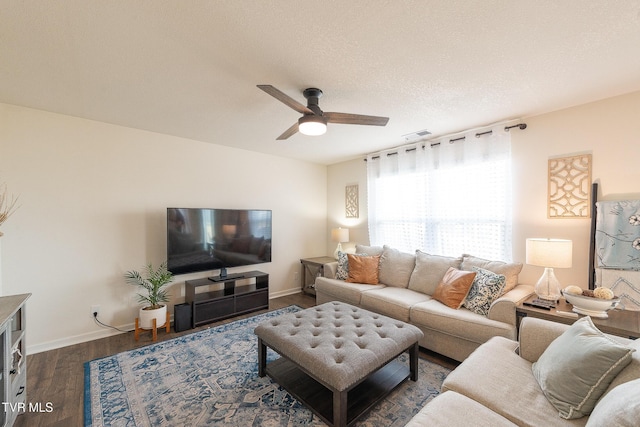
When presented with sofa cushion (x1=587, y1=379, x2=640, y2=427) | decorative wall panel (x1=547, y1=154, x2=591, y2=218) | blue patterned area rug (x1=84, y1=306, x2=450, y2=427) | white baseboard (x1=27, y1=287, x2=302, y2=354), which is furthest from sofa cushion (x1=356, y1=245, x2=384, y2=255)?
white baseboard (x1=27, y1=287, x2=302, y2=354)

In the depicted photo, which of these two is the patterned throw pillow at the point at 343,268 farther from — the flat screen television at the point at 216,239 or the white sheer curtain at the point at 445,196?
the flat screen television at the point at 216,239

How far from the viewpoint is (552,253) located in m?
2.18

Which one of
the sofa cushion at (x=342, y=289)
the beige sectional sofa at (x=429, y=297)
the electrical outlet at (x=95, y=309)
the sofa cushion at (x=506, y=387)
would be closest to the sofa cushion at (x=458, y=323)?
the beige sectional sofa at (x=429, y=297)

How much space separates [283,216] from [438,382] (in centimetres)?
317

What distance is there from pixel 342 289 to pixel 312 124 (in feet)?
7.00

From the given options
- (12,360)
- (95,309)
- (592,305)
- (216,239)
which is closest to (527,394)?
(592,305)

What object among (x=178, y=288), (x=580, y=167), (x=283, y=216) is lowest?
(x=178, y=288)

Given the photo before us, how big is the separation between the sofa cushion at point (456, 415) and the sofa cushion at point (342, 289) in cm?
187

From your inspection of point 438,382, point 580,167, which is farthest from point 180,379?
point 580,167

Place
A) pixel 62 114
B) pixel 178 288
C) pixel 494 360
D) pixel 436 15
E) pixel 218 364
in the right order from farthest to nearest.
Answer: pixel 178 288, pixel 62 114, pixel 218 364, pixel 494 360, pixel 436 15

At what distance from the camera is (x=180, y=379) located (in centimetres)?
216

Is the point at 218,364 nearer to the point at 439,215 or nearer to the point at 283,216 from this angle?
the point at 283,216

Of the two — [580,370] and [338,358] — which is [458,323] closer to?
[580,370]

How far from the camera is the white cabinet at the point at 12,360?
1.49m
